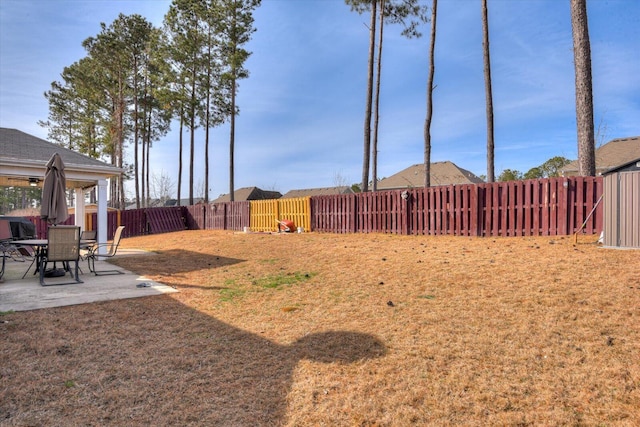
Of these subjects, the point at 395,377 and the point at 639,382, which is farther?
the point at 395,377

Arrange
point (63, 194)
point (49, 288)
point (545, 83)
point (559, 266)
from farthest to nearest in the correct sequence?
point (545, 83), point (63, 194), point (49, 288), point (559, 266)

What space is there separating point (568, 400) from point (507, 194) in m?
7.67

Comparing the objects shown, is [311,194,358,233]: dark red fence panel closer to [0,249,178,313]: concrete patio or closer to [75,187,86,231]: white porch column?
[0,249,178,313]: concrete patio

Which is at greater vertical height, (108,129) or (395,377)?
(108,129)

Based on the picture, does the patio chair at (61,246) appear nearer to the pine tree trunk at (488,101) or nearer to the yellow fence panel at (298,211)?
the yellow fence panel at (298,211)

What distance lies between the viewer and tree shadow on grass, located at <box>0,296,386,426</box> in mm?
2311

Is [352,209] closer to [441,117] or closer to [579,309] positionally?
[441,117]

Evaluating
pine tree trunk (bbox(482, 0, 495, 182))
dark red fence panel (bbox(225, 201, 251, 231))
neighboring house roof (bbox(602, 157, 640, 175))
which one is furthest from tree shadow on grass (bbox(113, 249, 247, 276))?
pine tree trunk (bbox(482, 0, 495, 182))

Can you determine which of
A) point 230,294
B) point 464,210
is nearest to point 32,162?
point 230,294

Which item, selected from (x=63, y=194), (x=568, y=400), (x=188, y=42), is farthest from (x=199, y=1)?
(x=568, y=400)

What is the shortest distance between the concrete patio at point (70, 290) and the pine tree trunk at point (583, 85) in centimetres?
947

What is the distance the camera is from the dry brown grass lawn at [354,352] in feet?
7.49

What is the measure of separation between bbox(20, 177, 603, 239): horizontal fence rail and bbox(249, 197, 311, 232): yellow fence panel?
44mm

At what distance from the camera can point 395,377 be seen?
8.72ft
